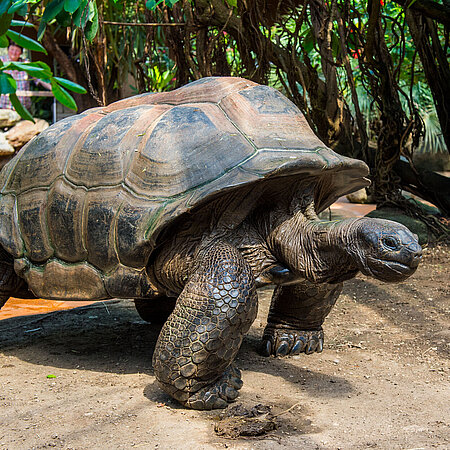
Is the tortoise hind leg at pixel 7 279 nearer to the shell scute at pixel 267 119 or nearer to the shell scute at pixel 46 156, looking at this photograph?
the shell scute at pixel 46 156

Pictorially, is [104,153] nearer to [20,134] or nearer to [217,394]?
[217,394]

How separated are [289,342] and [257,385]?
24.3 inches

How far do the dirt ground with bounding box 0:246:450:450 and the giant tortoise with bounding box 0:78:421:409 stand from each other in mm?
250

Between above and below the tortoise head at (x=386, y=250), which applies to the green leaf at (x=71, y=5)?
above

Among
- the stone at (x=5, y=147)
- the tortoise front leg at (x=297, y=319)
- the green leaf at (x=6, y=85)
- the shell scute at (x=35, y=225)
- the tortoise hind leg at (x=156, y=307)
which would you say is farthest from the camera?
the stone at (x=5, y=147)

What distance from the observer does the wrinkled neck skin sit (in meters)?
2.76

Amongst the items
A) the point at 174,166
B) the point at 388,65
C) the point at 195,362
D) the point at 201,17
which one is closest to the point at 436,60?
the point at 388,65

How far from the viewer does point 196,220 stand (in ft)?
9.93

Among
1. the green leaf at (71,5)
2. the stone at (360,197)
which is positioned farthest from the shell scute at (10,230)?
the stone at (360,197)

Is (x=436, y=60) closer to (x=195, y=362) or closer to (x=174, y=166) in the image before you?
(x=174, y=166)

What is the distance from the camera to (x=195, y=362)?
2.70 m

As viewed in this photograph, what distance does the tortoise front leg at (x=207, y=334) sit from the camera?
269 cm

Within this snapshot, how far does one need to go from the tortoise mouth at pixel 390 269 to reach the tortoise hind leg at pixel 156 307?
186 centimetres

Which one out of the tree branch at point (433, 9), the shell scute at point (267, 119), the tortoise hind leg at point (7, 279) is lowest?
the tortoise hind leg at point (7, 279)
